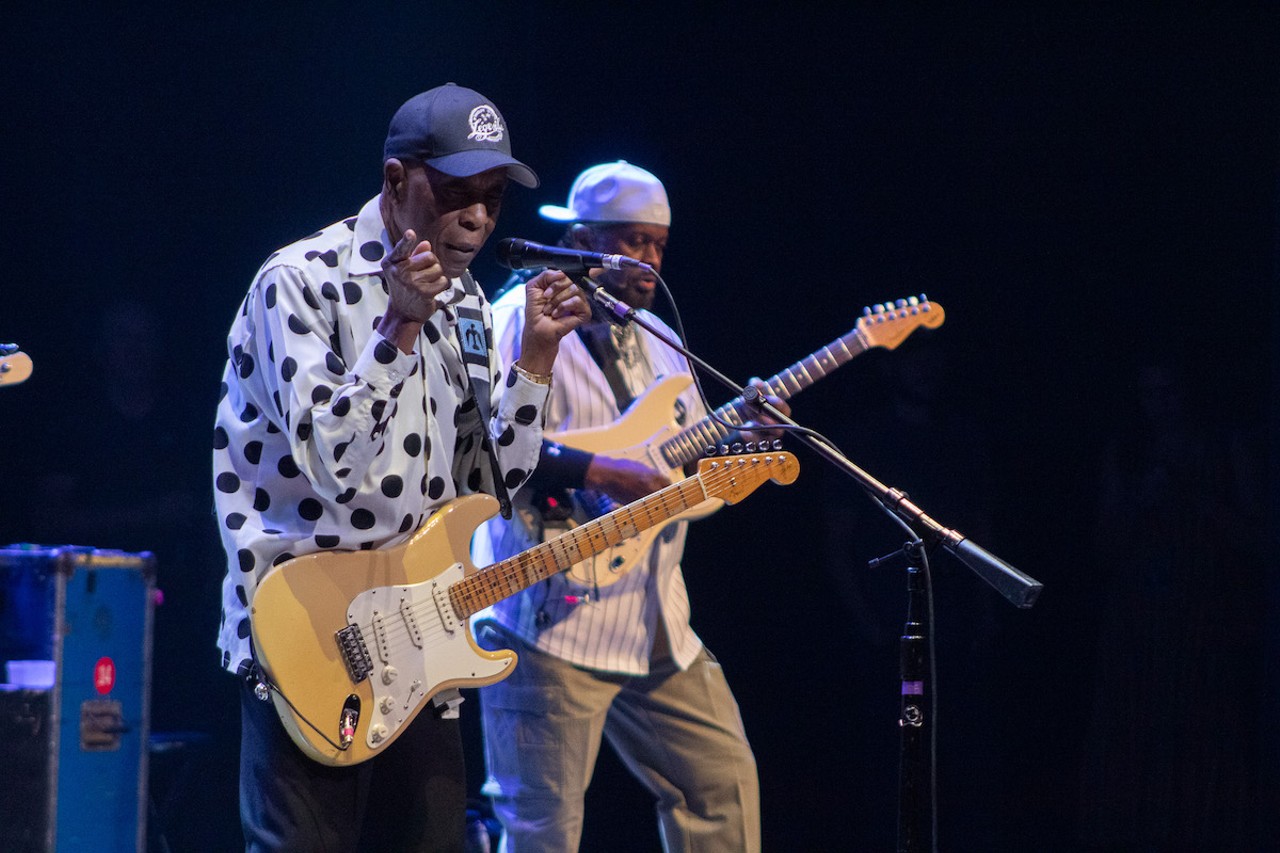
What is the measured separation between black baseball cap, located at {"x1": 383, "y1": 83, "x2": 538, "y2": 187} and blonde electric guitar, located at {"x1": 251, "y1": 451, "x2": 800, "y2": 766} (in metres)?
0.65

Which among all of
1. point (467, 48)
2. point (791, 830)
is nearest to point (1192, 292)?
point (791, 830)

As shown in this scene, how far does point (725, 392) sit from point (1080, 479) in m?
1.47

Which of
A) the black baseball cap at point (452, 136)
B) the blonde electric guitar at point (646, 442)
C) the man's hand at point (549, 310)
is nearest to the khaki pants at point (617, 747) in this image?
the blonde electric guitar at point (646, 442)

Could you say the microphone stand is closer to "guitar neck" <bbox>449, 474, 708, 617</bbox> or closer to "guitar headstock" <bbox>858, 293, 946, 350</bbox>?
"guitar neck" <bbox>449, 474, 708, 617</bbox>

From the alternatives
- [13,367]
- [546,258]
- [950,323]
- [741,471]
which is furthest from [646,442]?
[950,323]

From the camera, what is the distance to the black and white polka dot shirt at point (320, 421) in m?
2.35

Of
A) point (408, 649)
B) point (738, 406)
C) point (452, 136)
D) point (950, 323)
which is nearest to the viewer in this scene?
point (452, 136)

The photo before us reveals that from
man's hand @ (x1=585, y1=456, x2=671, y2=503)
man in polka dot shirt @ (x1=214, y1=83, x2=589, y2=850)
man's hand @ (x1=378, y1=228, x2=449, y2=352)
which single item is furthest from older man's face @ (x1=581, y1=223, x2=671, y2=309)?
man's hand @ (x1=378, y1=228, x2=449, y2=352)

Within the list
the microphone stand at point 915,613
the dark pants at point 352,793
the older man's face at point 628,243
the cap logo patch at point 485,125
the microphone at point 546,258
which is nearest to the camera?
the dark pants at point 352,793

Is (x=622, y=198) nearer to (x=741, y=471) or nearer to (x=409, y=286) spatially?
(x=741, y=471)

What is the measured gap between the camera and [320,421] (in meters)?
2.31

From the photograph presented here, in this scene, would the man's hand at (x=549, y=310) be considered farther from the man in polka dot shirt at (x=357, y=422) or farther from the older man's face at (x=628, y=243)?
the older man's face at (x=628, y=243)

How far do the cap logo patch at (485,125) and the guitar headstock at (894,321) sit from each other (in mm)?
1999

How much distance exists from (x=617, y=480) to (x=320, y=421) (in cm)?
131
